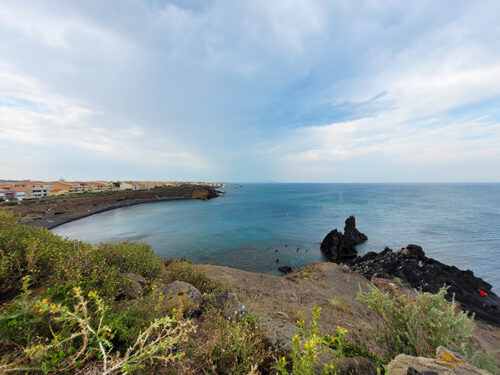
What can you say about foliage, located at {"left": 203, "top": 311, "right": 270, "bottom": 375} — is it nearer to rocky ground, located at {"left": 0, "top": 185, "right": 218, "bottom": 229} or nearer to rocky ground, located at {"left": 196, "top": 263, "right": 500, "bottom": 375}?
rocky ground, located at {"left": 196, "top": 263, "right": 500, "bottom": 375}

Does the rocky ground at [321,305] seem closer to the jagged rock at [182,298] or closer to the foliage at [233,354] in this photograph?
the foliage at [233,354]

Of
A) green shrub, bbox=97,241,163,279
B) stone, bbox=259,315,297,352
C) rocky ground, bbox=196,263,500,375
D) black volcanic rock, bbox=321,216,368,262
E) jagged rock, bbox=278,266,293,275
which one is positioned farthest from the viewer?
black volcanic rock, bbox=321,216,368,262

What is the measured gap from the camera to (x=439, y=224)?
118 feet

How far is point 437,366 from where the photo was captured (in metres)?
2.29

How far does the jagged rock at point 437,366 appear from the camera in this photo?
85.5 inches

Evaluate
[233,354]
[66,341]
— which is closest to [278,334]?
[233,354]

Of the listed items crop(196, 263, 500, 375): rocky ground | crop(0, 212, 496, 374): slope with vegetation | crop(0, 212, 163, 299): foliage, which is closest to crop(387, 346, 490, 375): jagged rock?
crop(196, 263, 500, 375): rocky ground

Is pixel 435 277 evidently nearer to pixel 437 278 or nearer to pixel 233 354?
pixel 437 278

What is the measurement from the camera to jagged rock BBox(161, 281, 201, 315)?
4062 mm

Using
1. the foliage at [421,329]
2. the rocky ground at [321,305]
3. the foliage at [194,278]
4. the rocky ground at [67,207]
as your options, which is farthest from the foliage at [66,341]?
the rocky ground at [67,207]

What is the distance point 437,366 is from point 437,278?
18.0 meters

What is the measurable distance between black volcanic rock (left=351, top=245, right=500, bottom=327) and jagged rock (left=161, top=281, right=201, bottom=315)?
15283mm

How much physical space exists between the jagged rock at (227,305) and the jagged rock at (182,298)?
0.38 meters

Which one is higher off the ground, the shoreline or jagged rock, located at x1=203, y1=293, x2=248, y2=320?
jagged rock, located at x1=203, y1=293, x2=248, y2=320
